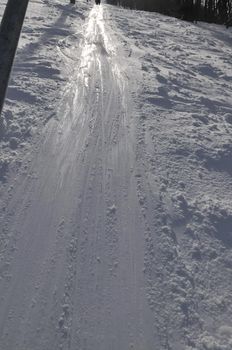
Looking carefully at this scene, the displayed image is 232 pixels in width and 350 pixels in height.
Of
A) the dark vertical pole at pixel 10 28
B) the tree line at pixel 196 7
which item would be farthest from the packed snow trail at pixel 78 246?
the tree line at pixel 196 7

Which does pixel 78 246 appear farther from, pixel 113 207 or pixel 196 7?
pixel 196 7

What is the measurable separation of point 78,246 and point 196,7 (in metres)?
18.5

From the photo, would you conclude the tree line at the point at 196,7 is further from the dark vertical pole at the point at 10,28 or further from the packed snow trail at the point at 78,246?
the dark vertical pole at the point at 10,28

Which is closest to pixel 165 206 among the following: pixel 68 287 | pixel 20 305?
pixel 68 287

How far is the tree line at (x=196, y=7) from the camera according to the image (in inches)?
827

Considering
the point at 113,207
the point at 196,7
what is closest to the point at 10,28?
the point at 113,207

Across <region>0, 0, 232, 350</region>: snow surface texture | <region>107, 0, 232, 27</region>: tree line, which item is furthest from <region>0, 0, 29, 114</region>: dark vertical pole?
<region>107, 0, 232, 27</region>: tree line

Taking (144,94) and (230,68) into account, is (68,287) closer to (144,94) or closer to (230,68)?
(144,94)

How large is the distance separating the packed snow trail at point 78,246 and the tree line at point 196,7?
15.2 meters

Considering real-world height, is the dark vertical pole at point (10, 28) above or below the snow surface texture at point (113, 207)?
above

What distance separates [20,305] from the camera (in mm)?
4094

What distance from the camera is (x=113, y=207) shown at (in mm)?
5340

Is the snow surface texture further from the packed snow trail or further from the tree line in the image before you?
the tree line

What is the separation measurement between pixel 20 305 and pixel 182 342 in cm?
138
